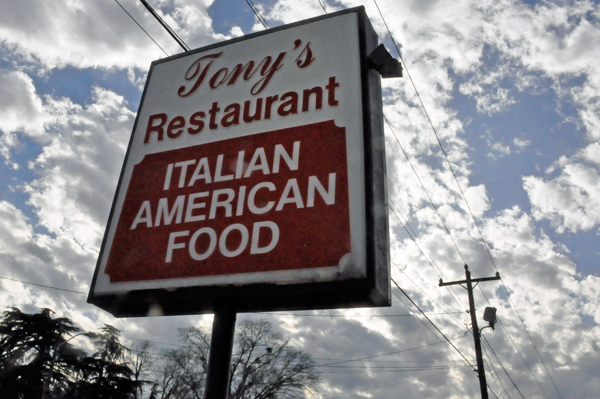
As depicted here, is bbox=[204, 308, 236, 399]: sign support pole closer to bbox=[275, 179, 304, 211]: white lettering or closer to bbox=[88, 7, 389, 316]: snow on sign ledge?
bbox=[88, 7, 389, 316]: snow on sign ledge

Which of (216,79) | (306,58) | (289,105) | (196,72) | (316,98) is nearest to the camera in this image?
(316,98)

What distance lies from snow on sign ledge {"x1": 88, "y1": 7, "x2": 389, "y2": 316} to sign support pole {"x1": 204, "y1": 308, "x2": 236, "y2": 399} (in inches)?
8.4

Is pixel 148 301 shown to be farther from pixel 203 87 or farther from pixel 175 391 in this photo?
pixel 175 391

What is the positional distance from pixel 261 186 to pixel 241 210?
25 centimetres

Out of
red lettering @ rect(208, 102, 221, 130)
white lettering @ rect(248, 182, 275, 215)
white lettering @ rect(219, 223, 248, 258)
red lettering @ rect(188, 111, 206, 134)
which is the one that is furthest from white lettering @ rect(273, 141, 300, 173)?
red lettering @ rect(188, 111, 206, 134)

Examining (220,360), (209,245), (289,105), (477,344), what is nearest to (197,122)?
(289,105)

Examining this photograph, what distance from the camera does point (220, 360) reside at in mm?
3092

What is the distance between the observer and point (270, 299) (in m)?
3.43

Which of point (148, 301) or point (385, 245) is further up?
point (385, 245)

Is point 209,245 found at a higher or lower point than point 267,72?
lower

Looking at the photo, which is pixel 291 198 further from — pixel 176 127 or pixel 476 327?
pixel 476 327

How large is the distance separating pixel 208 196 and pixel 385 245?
1471 millimetres

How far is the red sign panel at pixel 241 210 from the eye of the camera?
135 inches

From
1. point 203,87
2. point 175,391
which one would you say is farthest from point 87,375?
point 203,87
